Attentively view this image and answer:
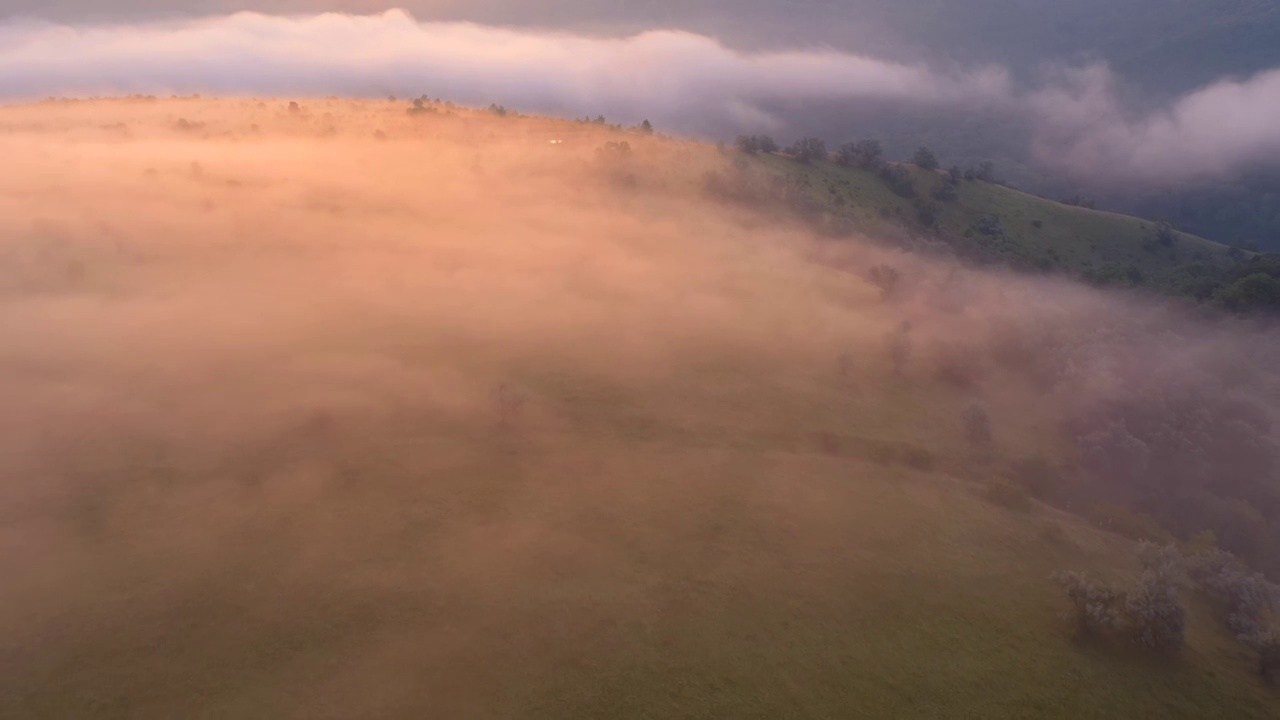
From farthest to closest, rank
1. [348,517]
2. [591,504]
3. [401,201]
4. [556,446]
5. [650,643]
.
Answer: [401,201]
[556,446]
[591,504]
[348,517]
[650,643]

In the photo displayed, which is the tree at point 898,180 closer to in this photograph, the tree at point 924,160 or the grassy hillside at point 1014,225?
the grassy hillside at point 1014,225

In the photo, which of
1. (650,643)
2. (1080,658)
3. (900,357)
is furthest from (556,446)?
(900,357)

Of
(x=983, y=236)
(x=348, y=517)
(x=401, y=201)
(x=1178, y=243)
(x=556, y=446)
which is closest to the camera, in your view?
(x=348, y=517)

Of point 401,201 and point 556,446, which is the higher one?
point 401,201

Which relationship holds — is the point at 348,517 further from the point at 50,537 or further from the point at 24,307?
the point at 24,307

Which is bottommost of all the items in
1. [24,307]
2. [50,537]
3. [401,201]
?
[50,537]

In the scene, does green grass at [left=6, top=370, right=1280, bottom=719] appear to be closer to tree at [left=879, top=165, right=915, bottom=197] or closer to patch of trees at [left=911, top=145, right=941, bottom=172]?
tree at [left=879, top=165, right=915, bottom=197]

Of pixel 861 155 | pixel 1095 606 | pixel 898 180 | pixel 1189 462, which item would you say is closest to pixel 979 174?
pixel 898 180

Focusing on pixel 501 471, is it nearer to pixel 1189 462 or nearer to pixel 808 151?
pixel 1189 462
